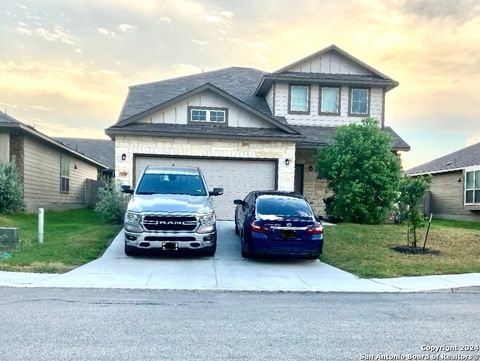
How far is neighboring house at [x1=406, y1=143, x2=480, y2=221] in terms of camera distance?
25125 mm

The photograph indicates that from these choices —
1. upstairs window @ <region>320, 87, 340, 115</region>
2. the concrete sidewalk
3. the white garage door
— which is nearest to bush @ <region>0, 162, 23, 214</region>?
the white garage door

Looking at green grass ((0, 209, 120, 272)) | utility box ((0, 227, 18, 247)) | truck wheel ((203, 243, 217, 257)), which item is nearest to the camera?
green grass ((0, 209, 120, 272))

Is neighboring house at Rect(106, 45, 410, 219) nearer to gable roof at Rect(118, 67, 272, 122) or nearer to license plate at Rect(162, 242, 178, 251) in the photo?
gable roof at Rect(118, 67, 272, 122)

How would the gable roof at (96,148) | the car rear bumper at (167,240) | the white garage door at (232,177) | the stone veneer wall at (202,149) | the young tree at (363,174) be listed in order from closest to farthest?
1. the car rear bumper at (167,240)
2. the stone veneer wall at (202,149)
3. the young tree at (363,174)
4. the white garage door at (232,177)
5. the gable roof at (96,148)

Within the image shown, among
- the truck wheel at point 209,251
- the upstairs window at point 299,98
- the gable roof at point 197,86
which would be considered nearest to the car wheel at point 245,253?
the truck wheel at point 209,251

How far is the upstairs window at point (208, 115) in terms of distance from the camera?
18891 mm

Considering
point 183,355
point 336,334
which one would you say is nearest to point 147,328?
point 183,355

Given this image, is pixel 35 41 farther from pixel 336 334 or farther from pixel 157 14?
pixel 336 334

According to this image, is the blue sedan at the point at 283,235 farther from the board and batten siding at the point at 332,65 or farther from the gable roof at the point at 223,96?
the board and batten siding at the point at 332,65

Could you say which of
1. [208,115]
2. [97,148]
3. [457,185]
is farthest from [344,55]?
[97,148]

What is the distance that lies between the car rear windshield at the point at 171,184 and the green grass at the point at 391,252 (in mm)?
3867

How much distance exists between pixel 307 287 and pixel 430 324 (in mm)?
2938

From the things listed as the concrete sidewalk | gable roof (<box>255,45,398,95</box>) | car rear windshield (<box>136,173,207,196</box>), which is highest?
gable roof (<box>255,45,398,95</box>)

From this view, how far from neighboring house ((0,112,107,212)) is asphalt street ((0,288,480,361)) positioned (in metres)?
12.8
